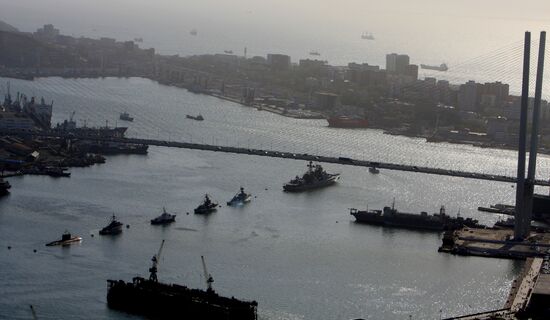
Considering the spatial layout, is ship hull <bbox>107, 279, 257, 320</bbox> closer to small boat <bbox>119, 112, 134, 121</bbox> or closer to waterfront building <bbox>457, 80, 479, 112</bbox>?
small boat <bbox>119, 112, 134, 121</bbox>

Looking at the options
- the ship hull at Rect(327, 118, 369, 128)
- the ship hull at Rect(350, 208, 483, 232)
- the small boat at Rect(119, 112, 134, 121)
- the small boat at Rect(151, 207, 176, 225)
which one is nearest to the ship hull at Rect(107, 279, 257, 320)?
the small boat at Rect(151, 207, 176, 225)

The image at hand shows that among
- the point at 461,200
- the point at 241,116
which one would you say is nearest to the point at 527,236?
the point at 461,200

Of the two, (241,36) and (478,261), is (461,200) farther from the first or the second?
(241,36)

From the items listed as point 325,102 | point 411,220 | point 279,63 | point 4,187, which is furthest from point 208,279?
point 279,63

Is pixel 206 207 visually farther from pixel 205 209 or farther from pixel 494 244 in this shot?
pixel 494 244

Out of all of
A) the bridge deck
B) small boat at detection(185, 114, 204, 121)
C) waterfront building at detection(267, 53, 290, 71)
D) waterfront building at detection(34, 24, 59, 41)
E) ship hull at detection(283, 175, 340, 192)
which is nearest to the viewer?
the bridge deck
